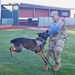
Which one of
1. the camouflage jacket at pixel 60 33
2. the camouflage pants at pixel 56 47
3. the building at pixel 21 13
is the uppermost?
the building at pixel 21 13

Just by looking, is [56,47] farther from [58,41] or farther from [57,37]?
[57,37]

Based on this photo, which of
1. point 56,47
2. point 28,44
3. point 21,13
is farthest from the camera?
point 21,13

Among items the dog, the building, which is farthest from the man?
the building

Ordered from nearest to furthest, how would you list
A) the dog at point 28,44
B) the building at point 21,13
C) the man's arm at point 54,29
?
the dog at point 28,44
the man's arm at point 54,29
the building at point 21,13

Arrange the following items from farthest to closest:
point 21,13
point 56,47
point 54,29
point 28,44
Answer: point 21,13 < point 56,47 < point 54,29 < point 28,44

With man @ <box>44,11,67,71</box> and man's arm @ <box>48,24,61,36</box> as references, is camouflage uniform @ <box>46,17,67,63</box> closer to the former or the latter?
man @ <box>44,11,67,71</box>

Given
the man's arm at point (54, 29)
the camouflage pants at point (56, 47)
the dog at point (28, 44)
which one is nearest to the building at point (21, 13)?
the camouflage pants at point (56, 47)

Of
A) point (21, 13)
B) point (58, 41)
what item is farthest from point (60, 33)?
point (21, 13)

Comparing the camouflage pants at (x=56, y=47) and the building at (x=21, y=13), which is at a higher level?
the building at (x=21, y=13)

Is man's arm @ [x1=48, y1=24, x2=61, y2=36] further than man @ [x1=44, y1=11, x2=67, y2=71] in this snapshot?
No

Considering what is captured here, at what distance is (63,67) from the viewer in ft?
27.1

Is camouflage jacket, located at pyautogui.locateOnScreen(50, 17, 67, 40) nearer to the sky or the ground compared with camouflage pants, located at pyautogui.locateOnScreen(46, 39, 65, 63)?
nearer to the sky

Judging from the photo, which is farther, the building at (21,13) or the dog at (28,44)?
the building at (21,13)

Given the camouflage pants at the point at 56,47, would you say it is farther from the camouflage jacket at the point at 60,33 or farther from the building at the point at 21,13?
the building at the point at 21,13
